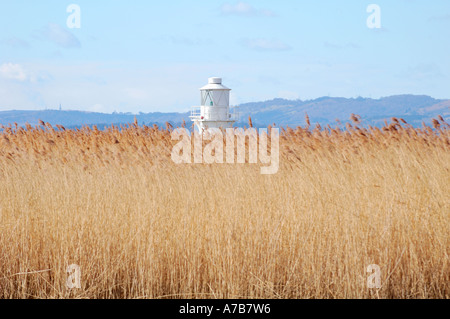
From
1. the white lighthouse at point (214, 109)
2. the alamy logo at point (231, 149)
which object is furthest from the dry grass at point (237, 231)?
the white lighthouse at point (214, 109)

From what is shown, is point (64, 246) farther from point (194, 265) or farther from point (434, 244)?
point (434, 244)

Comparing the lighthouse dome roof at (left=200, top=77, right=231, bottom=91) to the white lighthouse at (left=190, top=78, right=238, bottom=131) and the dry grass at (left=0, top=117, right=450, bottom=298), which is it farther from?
the dry grass at (left=0, top=117, right=450, bottom=298)

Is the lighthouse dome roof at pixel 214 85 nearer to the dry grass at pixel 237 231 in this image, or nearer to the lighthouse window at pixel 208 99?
the lighthouse window at pixel 208 99

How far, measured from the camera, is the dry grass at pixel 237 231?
17.7ft

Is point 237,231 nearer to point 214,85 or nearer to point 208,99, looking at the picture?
point 208,99

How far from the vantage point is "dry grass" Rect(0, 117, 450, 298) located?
541 centimetres

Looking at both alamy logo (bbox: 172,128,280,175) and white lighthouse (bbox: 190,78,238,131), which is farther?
white lighthouse (bbox: 190,78,238,131)

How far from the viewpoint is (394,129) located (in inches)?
348

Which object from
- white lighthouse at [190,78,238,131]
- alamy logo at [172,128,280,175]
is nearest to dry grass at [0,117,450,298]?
alamy logo at [172,128,280,175]

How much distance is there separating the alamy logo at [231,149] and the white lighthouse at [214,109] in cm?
2834

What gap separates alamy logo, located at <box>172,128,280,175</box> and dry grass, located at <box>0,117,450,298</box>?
0.71 m

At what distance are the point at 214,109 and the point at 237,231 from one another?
33001 mm

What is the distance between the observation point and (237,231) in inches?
229
